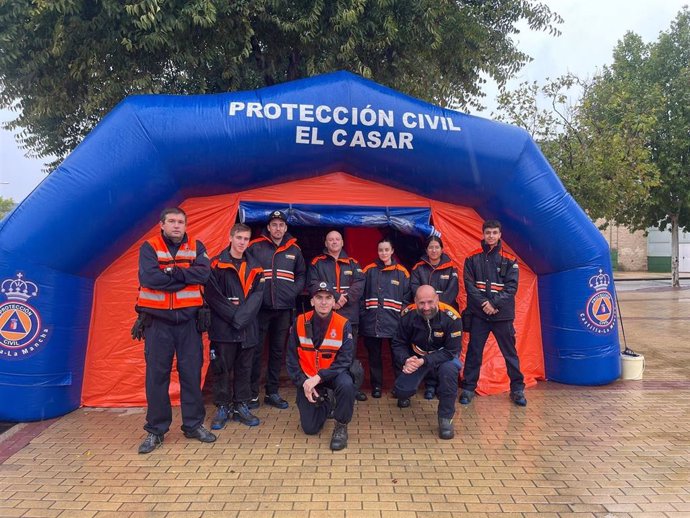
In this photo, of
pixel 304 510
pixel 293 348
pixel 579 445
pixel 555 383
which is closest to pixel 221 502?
pixel 304 510

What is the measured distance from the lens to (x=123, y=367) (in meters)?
4.85

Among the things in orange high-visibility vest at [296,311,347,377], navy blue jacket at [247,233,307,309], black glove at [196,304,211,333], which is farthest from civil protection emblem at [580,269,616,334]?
black glove at [196,304,211,333]

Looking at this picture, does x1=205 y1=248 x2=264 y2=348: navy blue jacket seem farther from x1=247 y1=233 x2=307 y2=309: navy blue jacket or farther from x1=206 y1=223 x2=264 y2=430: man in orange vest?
x1=247 y1=233 x2=307 y2=309: navy blue jacket

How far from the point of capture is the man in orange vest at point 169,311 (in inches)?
147

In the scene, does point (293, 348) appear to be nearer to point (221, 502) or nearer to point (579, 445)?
point (221, 502)

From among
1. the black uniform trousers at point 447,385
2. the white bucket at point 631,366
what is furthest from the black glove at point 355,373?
the white bucket at point 631,366

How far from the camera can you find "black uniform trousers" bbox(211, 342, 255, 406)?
14.1 feet

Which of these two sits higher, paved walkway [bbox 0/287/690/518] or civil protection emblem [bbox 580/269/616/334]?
civil protection emblem [bbox 580/269/616/334]

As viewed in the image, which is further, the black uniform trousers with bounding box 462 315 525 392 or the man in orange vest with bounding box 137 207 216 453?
the black uniform trousers with bounding box 462 315 525 392

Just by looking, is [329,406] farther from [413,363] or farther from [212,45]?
[212,45]

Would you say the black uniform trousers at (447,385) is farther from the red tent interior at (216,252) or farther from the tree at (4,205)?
the tree at (4,205)

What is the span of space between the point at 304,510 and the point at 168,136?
3314 mm

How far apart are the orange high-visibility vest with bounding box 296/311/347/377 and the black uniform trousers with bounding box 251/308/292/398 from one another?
→ 752 millimetres

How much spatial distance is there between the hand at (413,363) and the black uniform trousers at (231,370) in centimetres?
136
